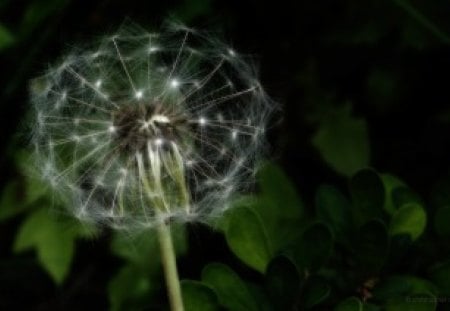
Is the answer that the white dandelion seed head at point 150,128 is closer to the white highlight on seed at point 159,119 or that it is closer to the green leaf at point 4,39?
the white highlight on seed at point 159,119

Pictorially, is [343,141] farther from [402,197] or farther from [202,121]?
[202,121]

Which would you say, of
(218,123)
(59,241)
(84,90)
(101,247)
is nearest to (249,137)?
(218,123)

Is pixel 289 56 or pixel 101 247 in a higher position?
pixel 289 56

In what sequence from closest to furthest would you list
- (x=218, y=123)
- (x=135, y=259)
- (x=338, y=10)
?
1. (x=218, y=123)
2. (x=135, y=259)
3. (x=338, y=10)

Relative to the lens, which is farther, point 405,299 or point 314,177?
point 314,177

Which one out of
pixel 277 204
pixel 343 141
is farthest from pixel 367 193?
pixel 343 141

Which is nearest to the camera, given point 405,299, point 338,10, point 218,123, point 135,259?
point 405,299

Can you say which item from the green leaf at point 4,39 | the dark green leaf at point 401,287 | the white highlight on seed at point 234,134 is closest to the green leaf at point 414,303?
the dark green leaf at point 401,287

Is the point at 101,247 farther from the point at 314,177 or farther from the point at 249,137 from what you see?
the point at 249,137
